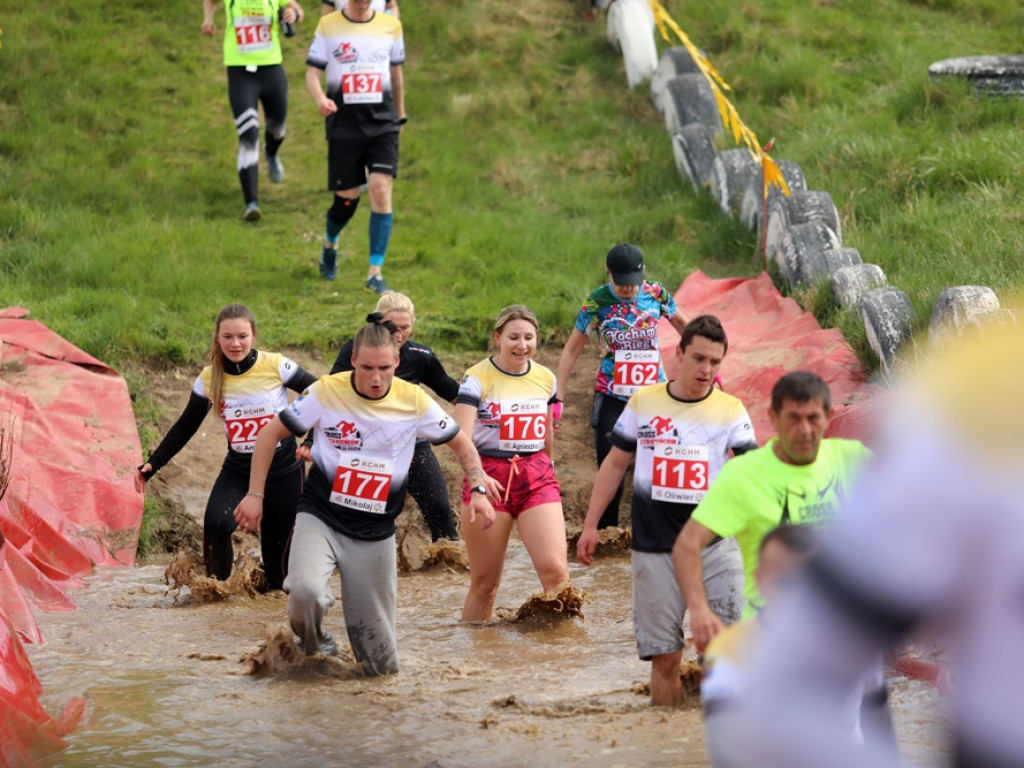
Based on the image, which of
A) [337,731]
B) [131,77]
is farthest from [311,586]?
[131,77]

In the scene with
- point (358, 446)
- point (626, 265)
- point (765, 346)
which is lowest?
point (358, 446)

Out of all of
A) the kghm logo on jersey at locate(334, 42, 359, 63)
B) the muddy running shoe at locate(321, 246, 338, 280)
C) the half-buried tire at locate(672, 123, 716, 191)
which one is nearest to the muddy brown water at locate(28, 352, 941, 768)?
the muddy running shoe at locate(321, 246, 338, 280)

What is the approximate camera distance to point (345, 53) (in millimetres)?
11742

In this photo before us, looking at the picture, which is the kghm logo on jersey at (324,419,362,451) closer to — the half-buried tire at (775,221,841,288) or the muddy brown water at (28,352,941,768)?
the muddy brown water at (28,352,941,768)

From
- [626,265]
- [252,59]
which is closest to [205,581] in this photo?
[626,265]

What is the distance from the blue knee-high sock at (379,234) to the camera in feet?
39.4

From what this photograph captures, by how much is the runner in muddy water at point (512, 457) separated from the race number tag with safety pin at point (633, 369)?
1.36m

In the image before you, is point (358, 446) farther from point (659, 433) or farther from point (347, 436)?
point (659, 433)

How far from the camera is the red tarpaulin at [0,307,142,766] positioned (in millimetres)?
8344

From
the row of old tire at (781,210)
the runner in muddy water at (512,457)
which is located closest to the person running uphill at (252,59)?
the row of old tire at (781,210)

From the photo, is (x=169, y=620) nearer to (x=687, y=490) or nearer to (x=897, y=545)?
(x=687, y=490)

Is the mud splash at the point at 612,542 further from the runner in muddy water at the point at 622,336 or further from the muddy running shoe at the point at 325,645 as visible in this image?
the muddy running shoe at the point at 325,645

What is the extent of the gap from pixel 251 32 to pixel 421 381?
225 inches

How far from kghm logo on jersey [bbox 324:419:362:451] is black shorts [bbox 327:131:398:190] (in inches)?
219
